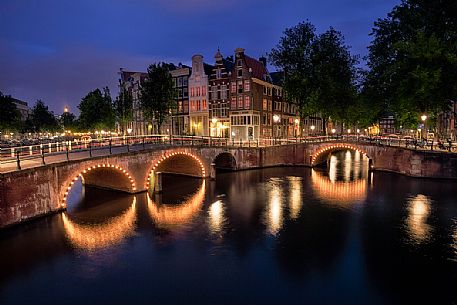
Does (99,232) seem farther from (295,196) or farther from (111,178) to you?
(295,196)

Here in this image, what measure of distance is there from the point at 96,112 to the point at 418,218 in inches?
2752

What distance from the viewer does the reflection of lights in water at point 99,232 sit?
62.0 feet

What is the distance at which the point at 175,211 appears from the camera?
84.6 feet

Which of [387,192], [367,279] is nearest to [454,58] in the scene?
[387,192]

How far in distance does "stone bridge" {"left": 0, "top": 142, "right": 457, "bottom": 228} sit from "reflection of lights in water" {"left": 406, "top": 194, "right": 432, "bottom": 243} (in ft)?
33.0

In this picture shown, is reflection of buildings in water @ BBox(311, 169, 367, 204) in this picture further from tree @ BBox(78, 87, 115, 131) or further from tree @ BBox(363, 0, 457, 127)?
tree @ BBox(78, 87, 115, 131)

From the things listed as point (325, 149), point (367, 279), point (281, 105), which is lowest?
point (367, 279)

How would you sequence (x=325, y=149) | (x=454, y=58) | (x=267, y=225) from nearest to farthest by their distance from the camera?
(x=267, y=225)
(x=454, y=58)
(x=325, y=149)

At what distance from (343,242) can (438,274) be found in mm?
5071

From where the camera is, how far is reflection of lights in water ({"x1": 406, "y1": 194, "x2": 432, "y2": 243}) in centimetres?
1969

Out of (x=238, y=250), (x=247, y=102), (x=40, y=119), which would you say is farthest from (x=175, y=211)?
(x=40, y=119)

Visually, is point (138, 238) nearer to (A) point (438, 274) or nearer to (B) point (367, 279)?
(B) point (367, 279)

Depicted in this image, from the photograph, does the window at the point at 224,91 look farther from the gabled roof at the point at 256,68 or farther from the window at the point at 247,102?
the gabled roof at the point at 256,68

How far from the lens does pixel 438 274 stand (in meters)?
14.7
